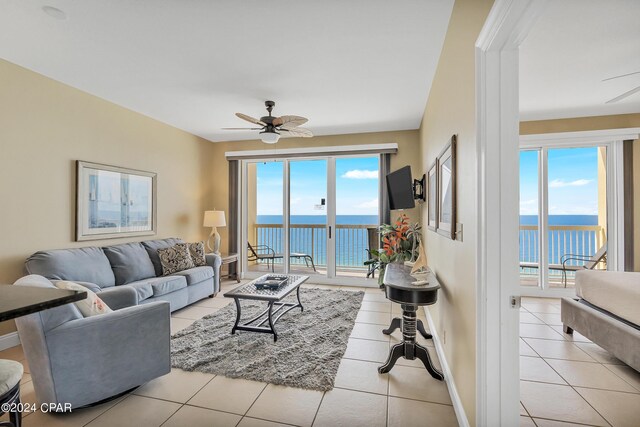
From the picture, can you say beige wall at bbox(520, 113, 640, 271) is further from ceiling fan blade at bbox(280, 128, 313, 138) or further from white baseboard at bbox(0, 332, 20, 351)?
white baseboard at bbox(0, 332, 20, 351)

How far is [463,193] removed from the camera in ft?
5.77

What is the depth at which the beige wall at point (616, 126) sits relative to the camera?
3881mm

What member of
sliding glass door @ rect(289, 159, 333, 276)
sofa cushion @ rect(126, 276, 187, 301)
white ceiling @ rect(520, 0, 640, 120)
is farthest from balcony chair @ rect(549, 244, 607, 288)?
sofa cushion @ rect(126, 276, 187, 301)

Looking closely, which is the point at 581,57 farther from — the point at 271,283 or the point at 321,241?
the point at 321,241

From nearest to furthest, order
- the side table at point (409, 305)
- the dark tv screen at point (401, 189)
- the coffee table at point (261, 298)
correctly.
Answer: the side table at point (409, 305), the coffee table at point (261, 298), the dark tv screen at point (401, 189)

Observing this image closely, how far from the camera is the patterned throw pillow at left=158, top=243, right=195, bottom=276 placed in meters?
3.85

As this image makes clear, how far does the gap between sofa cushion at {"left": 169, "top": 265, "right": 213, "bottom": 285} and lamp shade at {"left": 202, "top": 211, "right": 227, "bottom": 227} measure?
1.03 meters

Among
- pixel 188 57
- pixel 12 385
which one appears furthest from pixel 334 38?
pixel 12 385

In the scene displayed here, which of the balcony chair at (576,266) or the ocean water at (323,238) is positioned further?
the ocean water at (323,238)

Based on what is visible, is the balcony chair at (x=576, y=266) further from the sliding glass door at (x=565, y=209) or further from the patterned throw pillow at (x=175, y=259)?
the patterned throw pillow at (x=175, y=259)

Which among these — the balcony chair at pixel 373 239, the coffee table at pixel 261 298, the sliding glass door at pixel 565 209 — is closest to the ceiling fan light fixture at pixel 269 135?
the coffee table at pixel 261 298

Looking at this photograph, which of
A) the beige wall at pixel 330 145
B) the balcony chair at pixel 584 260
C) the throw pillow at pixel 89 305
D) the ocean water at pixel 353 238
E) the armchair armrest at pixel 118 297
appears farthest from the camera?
the beige wall at pixel 330 145

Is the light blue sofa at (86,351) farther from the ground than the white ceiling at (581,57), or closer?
closer

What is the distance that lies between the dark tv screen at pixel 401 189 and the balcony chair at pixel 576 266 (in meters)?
2.41
